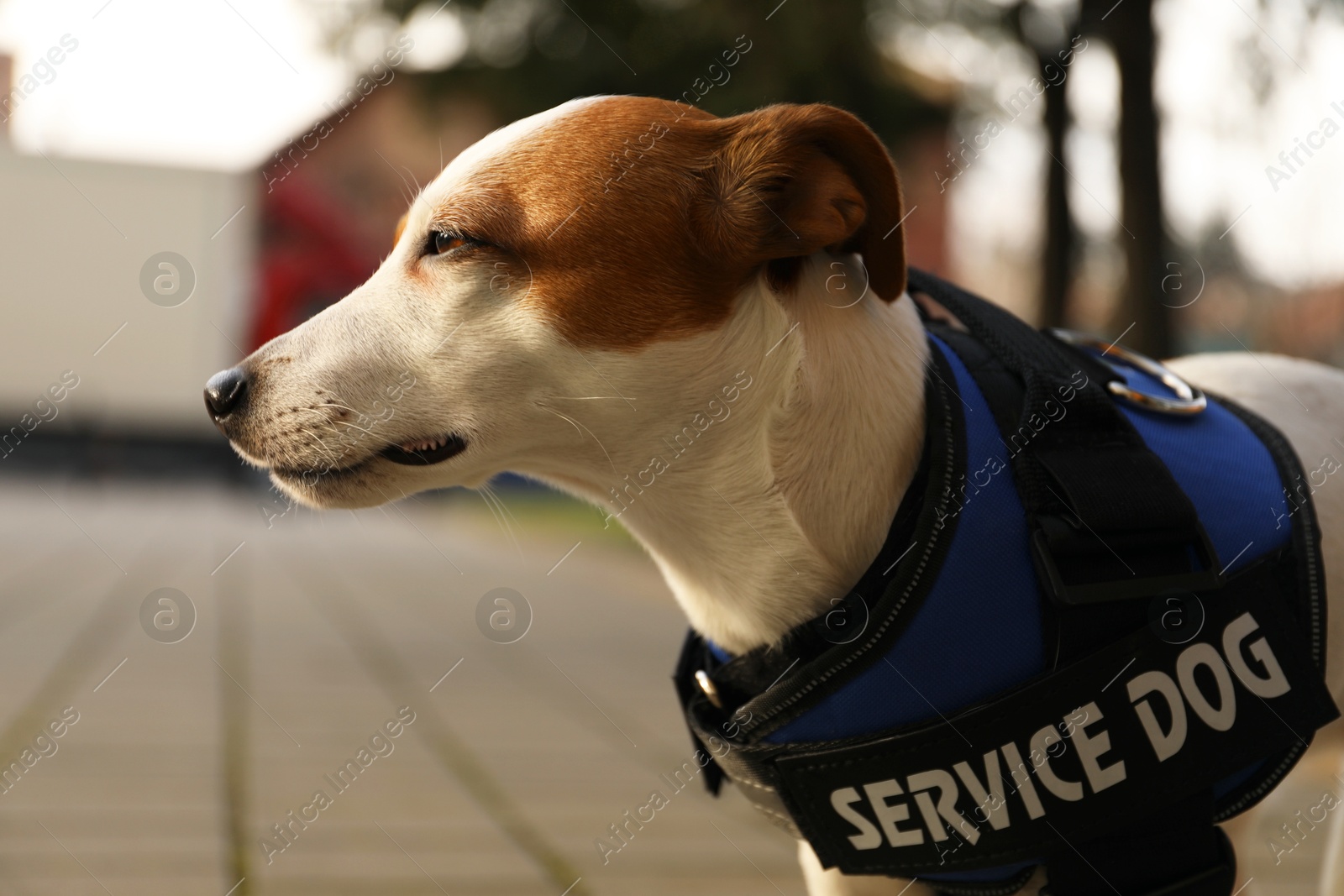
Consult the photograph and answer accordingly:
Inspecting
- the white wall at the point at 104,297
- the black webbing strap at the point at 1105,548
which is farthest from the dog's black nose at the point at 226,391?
the white wall at the point at 104,297

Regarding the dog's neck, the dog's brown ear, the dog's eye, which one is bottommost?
the dog's neck

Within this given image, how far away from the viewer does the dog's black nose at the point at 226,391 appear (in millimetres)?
1919

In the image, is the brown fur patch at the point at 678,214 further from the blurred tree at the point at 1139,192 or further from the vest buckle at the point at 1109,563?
the blurred tree at the point at 1139,192

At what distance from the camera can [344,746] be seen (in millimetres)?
4039

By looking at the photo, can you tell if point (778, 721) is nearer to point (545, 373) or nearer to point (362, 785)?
point (545, 373)

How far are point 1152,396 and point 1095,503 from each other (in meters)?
0.39

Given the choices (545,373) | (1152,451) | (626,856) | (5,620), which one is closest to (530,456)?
(545,373)

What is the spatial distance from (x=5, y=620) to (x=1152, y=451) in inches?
244

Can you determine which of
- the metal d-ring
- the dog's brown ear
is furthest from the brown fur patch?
the metal d-ring

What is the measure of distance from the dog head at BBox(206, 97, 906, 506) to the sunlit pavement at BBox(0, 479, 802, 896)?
1.32 feet

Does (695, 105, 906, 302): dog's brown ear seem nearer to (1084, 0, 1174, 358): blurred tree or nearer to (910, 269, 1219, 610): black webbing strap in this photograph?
(910, 269, 1219, 610): black webbing strap

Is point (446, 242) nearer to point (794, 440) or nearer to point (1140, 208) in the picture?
point (794, 440)

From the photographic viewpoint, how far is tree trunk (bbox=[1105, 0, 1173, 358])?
17.4 feet

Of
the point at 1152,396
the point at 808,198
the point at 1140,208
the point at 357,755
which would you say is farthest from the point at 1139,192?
the point at 808,198
